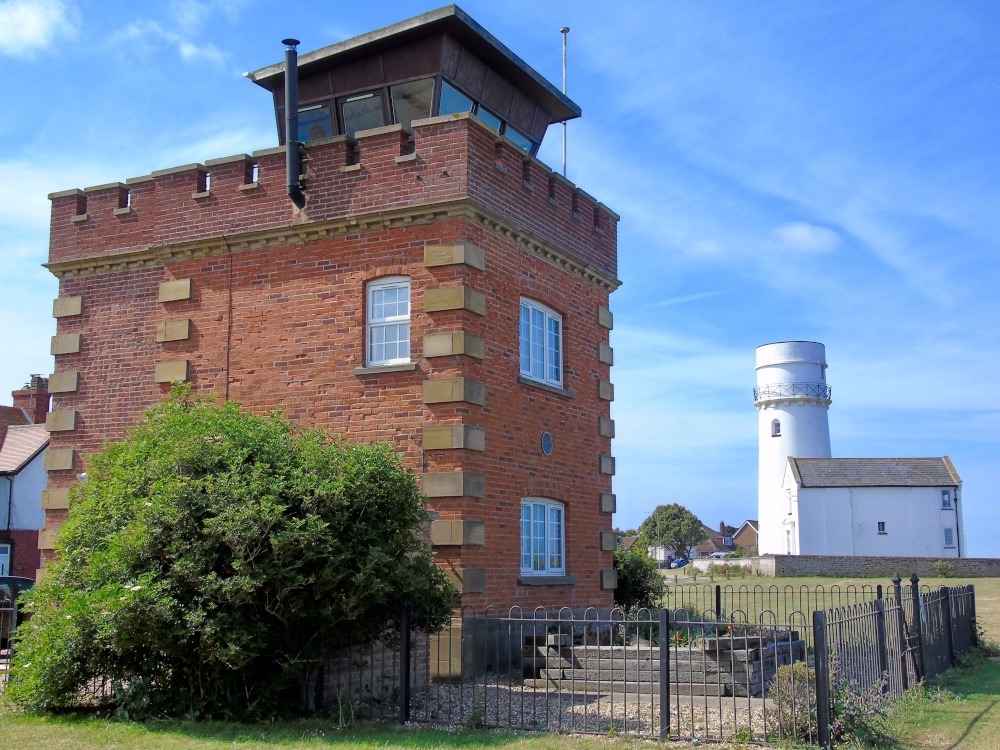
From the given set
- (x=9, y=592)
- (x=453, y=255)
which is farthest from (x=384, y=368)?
(x=9, y=592)

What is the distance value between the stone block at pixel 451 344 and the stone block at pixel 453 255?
109cm

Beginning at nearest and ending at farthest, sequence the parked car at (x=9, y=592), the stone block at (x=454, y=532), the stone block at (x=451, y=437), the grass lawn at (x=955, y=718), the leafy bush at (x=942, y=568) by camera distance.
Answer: the grass lawn at (x=955, y=718)
the stone block at (x=454, y=532)
the stone block at (x=451, y=437)
the parked car at (x=9, y=592)
the leafy bush at (x=942, y=568)

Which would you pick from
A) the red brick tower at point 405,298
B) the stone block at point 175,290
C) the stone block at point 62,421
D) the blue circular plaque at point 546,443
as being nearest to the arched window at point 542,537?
the red brick tower at point 405,298

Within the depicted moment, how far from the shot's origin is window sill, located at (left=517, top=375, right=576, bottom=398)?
16281 millimetres

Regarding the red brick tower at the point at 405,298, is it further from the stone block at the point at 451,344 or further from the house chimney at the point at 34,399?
the house chimney at the point at 34,399

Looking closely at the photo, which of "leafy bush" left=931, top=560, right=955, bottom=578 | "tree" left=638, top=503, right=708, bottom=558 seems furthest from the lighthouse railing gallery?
"tree" left=638, top=503, right=708, bottom=558

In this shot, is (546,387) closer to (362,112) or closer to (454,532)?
(454,532)

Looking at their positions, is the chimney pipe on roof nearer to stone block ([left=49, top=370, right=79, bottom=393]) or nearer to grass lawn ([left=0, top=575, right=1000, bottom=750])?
stone block ([left=49, top=370, right=79, bottom=393])

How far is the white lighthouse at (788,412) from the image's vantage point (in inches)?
2569

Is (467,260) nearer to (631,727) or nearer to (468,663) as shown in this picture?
(468,663)

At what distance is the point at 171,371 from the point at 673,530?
96179 millimetres

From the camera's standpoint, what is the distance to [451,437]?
14.5 metres

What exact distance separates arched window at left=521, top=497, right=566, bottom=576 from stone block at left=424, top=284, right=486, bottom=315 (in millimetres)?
3480

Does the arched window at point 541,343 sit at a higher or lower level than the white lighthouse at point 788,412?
lower
